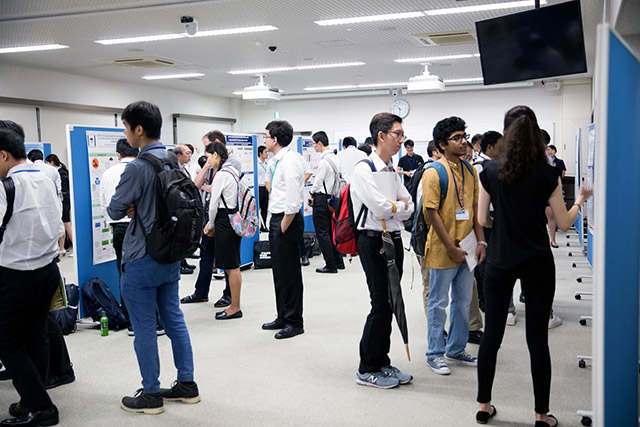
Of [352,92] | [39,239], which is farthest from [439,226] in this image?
[352,92]

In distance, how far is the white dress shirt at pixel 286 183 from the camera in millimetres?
4625

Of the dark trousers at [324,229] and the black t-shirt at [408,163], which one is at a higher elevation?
the black t-shirt at [408,163]

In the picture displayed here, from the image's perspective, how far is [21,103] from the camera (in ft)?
35.3

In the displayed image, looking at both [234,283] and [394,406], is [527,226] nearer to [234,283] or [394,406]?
[394,406]

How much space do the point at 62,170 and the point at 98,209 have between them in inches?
186

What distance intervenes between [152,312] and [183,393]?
1.91 ft

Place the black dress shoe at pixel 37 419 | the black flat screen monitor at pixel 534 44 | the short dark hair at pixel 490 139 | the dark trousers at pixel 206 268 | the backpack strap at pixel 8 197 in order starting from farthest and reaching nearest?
the dark trousers at pixel 206 268
the short dark hair at pixel 490 139
the black flat screen monitor at pixel 534 44
the black dress shoe at pixel 37 419
the backpack strap at pixel 8 197

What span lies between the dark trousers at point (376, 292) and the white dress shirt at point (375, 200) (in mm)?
107

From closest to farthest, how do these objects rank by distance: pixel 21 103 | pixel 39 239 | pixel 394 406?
pixel 39 239
pixel 394 406
pixel 21 103

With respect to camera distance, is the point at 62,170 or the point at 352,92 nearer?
the point at 62,170

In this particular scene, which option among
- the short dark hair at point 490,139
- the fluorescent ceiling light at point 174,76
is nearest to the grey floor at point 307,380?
the short dark hair at point 490,139

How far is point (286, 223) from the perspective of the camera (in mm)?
4645

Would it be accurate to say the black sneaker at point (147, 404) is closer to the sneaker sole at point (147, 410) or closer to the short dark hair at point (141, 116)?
the sneaker sole at point (147, 410)

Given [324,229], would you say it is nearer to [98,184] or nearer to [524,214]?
[98,184]
